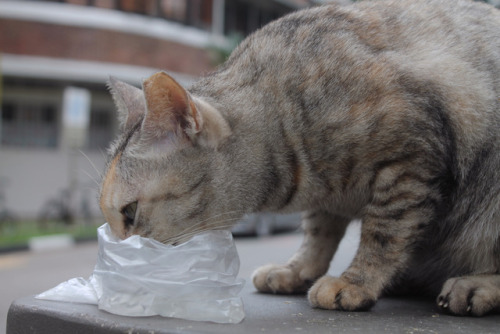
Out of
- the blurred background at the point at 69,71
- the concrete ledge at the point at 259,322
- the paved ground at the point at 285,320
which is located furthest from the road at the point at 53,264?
Result: the blurred background at the point at 69,71

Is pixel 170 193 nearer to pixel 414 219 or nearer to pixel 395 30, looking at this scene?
pixel 414 219

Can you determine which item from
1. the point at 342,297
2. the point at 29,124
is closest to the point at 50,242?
the point at 29,124

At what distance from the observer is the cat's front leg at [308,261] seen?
2602mm

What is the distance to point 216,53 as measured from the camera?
1402 centimetres

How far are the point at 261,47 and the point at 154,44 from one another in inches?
483

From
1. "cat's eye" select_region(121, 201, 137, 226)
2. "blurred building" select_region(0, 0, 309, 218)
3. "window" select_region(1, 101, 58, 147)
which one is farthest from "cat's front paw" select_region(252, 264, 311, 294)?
"window" select_region(1, 101, 58, 147)

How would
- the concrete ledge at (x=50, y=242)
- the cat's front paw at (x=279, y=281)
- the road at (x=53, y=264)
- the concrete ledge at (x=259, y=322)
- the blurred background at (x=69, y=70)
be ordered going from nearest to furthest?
the concrete ledge at (x=259, y=322) → the cat's front paw at (x=279, y=281) → the road at (x=53, y=264) → the concrete ledge at (x=50, y=242) → the blurred background at (x=69, y=70)

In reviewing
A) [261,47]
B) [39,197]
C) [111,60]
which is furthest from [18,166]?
[261,47]

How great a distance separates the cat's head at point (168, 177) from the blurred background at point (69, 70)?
1003 cm

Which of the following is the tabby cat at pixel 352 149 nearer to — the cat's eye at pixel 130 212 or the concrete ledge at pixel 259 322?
the cat's eye at pixel 130 212

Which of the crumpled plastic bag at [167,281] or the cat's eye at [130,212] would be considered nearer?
the crumpled plastic bag at [167,281]

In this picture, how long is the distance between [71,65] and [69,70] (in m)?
0.12

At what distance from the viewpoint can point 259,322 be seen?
186cm

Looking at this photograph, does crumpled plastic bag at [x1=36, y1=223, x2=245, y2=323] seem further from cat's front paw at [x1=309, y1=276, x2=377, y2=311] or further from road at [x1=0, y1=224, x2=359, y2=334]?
road at [x1=0, y1=224, x2=359, y2=334]
